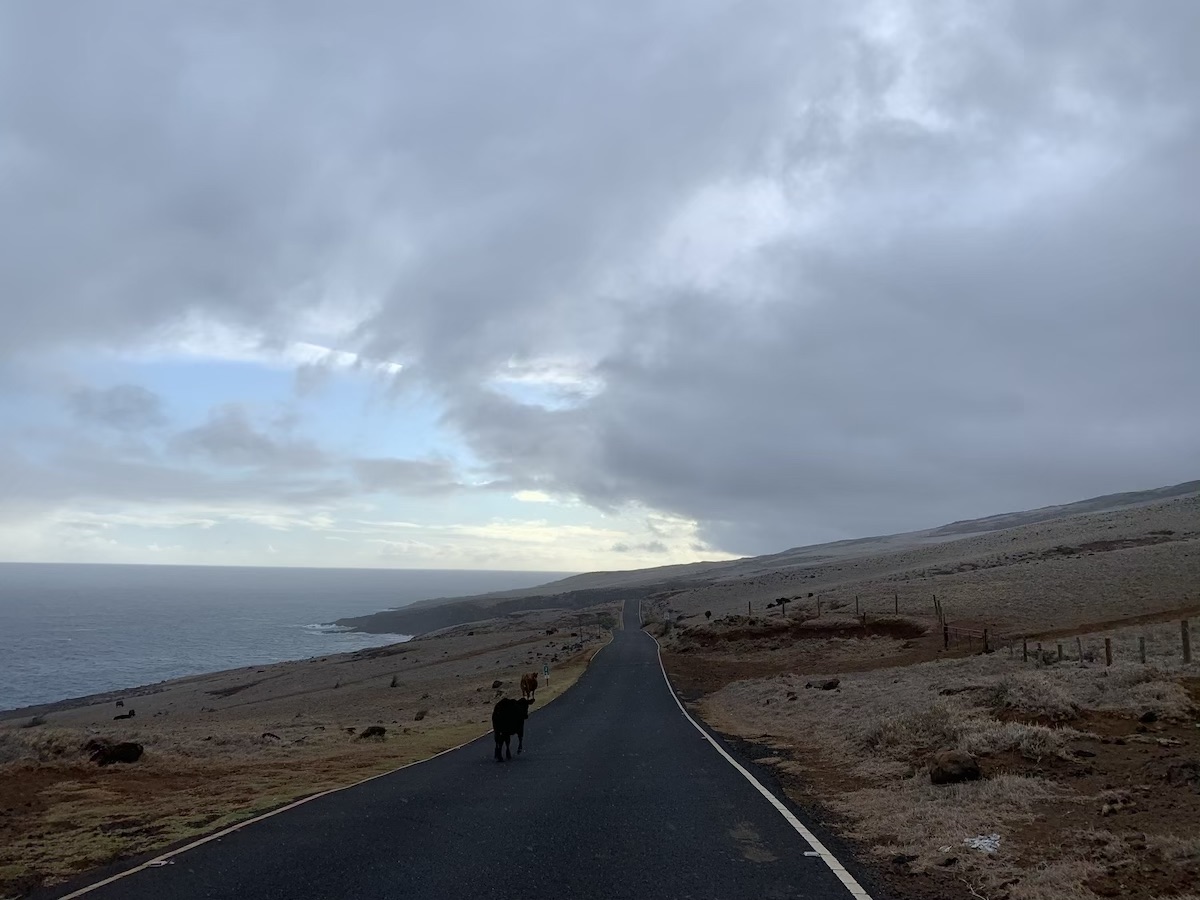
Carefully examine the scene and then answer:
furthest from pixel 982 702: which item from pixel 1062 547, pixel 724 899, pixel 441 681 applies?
pixel 1062 547

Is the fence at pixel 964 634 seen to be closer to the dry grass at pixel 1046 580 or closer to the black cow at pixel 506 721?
the dry grass at pixel 1046 580

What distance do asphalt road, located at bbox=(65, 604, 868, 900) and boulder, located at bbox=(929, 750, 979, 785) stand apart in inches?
101

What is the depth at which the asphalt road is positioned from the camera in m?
7.78

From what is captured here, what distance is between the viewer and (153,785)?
48.7ft

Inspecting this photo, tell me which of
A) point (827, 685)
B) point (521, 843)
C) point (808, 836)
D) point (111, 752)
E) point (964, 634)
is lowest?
point (964, 634)

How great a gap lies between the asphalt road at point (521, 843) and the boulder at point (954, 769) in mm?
2558

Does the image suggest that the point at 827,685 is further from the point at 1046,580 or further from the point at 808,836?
the point at 1046,580

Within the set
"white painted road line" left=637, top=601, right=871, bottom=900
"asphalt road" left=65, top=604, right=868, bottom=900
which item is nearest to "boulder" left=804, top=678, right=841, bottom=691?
"white painted road line" left=637, top=601, right=871, bottom=900

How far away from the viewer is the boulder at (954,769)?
11557 millimetres

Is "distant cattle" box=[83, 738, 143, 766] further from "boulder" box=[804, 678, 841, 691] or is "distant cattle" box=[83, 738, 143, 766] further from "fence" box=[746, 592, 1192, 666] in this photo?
"fence" box=[746, 592, 1192, 666]

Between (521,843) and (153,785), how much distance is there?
9.28 m

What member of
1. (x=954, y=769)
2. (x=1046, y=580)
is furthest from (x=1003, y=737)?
(x=1046, y=580)

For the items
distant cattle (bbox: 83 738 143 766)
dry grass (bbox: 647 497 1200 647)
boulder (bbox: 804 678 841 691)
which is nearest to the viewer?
distant cattle (bbox: 83 738 143 766)

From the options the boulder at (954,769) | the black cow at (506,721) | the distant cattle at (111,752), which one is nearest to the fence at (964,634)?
the boulder at (954,769)
